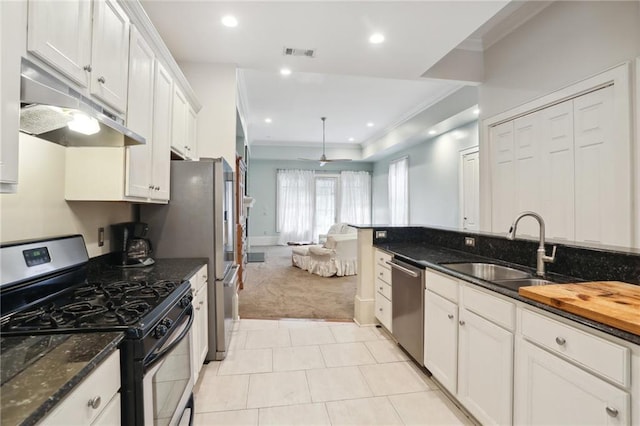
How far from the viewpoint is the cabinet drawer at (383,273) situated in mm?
2951

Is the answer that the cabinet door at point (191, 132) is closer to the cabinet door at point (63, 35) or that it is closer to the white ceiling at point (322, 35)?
the white ceiling at point (322, 35)

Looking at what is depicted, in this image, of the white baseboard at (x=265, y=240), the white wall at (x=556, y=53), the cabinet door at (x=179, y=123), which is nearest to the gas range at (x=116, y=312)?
the cabinet door at (x=179, y=123)

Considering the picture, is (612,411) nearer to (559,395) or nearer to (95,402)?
(559,395)

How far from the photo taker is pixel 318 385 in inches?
89.7

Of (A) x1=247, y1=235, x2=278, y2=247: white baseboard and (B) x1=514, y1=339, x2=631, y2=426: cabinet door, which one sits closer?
(B) x1=514, y1=339, x2=631, y2=426: cabinet door

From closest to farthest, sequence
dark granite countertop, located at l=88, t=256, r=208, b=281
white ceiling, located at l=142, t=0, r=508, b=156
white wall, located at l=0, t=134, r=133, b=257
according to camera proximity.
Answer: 1. white wall, located at l=0, t=134, r=133, b=257
2. dark granite countertop, located at l=88, t=256, r=208, b=281
3. white ceiling, located at l=142, t=0, r=508, b=156

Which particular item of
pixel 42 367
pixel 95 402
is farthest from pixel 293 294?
pixel 42 367

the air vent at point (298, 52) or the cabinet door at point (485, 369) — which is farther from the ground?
the air vent at point (298, 52)

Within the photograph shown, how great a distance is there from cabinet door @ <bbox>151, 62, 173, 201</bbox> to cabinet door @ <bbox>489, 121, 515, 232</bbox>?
11.9 feet

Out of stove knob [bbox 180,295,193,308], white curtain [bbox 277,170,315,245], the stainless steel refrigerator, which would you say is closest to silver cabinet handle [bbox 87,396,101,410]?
stove knob [bbox 180,295,193,308]

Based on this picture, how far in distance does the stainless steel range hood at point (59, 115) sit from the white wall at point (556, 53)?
3.55 m

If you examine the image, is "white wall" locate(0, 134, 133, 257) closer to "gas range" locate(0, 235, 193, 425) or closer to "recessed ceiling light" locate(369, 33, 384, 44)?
"gas range" locate(0, 235, 193, 425)

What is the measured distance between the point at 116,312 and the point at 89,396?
15.6 inches

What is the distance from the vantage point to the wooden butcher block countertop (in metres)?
1.05
